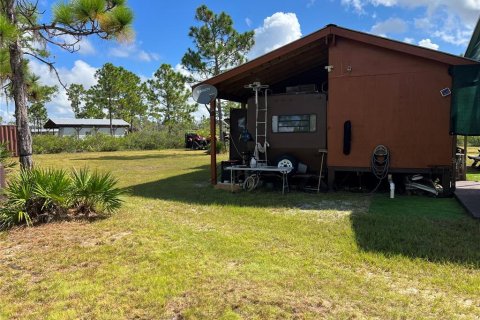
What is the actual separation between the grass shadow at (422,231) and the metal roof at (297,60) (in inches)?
110

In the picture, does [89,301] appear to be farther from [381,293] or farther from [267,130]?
[267,130]

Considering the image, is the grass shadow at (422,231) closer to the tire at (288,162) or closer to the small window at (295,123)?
the tire at (288,162)

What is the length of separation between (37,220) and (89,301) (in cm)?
278

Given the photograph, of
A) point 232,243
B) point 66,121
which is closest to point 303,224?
point 232,243

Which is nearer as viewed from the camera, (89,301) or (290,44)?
(89,301)

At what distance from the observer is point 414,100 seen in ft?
23.5

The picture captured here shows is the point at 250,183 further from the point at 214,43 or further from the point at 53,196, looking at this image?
the point at 214,43

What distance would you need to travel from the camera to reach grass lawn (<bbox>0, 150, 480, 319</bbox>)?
289 centimetres

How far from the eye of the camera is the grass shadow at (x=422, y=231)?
3.99 metres

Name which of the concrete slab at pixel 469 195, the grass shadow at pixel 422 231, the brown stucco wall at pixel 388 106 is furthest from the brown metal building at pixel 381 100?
the grass shadow at pixel 422 231

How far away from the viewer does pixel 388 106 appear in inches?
290

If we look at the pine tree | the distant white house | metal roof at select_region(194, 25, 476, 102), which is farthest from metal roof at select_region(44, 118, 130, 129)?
metal roof at select_region(194, 25, 476, 102)

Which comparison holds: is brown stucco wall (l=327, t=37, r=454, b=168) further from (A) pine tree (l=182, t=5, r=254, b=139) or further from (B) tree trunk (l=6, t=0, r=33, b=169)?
(A) pine tree (l=182, t=5, r=254, b=139)

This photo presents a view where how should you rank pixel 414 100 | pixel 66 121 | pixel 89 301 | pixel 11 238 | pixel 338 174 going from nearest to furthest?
pixel 89 301 < pixel 11 238 < pixel 414 100 < pixel 338 174 < pixel 66 121
